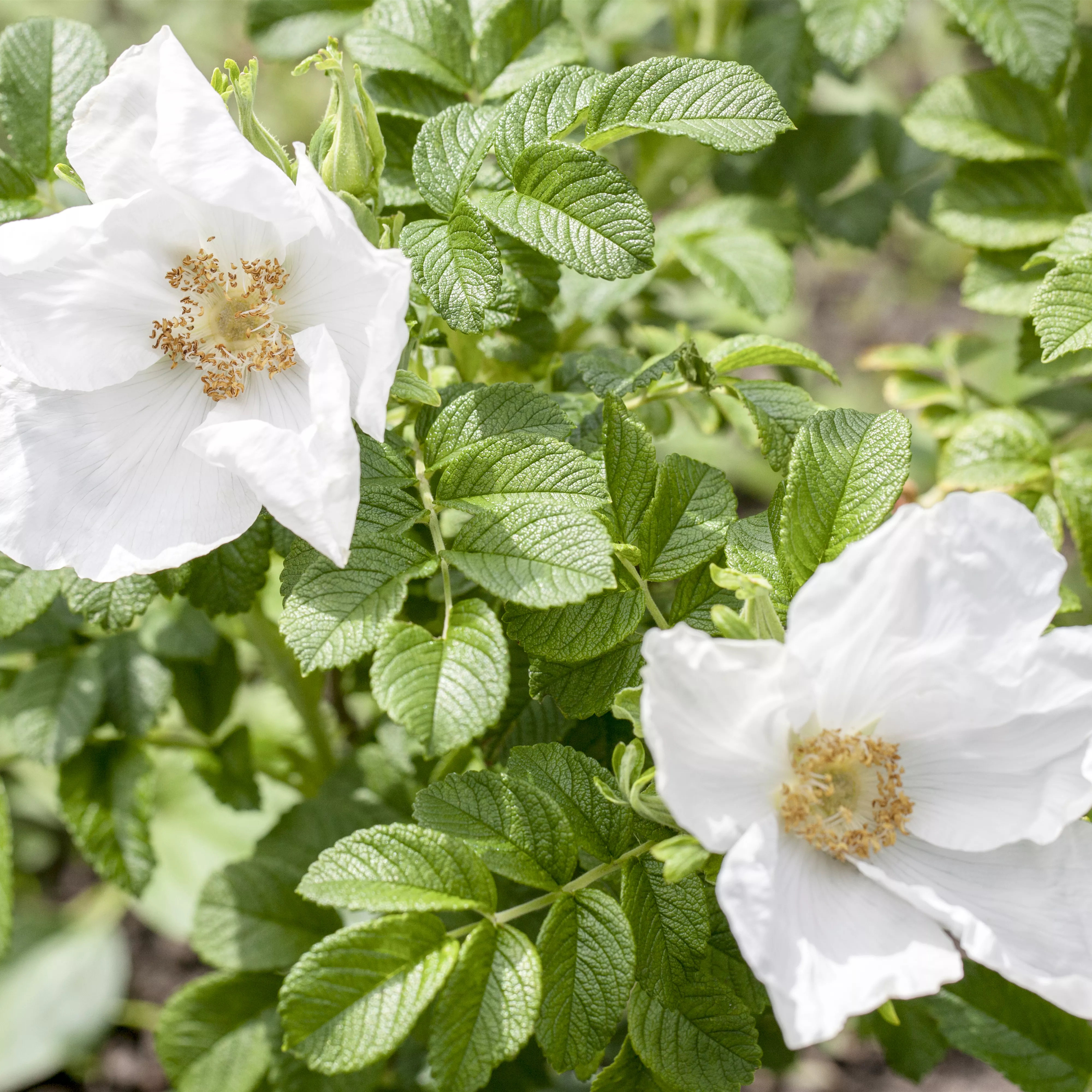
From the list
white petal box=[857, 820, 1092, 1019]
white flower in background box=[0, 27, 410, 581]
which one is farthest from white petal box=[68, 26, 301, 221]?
white petal box=[857, 820, 1092, 1019]

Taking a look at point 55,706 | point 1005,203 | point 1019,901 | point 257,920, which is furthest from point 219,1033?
point 1005,203

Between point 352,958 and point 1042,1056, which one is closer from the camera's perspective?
point 352,958

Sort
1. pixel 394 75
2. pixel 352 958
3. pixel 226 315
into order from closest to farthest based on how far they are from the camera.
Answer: pixel 352 958 < pixel 226 315 < pixel 394 75

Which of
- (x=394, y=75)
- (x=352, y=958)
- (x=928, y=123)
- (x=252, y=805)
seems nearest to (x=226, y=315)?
(x=394, y=75)

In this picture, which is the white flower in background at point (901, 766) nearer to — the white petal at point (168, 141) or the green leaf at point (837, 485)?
the green leaf at point (837, 485)

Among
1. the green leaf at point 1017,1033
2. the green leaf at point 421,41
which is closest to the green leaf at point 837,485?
the green leaf at point 421,41

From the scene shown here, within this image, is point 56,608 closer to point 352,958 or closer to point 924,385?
point 352,958
